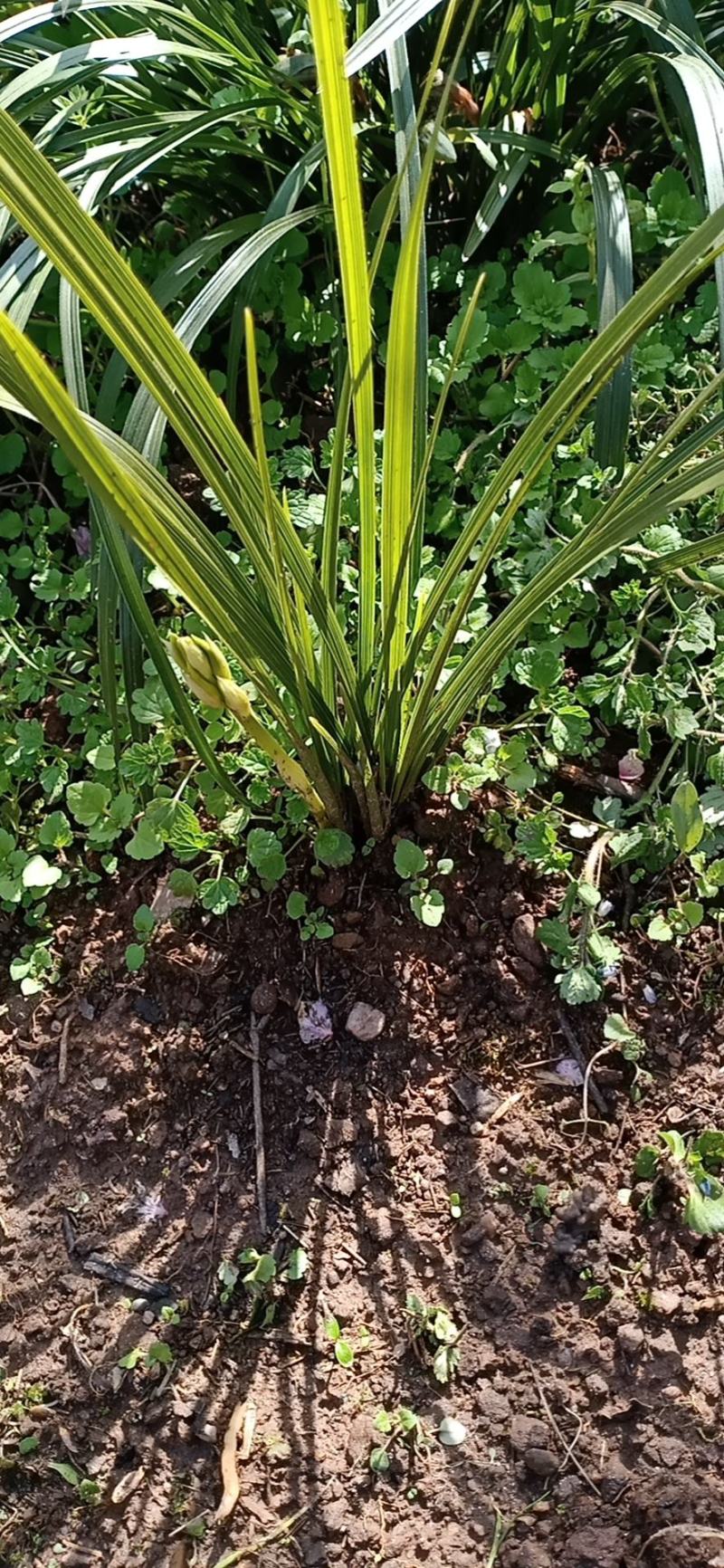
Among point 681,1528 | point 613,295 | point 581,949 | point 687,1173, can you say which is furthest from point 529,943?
point 613,295

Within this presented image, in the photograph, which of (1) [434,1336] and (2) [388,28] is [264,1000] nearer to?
(1) [434,1336]

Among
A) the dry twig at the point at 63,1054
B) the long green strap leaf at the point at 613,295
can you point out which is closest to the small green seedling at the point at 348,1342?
the dry twig at the point at 63,1054

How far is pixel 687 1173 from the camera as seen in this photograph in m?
1.14

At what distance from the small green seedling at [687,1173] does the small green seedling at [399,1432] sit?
13.2 inches

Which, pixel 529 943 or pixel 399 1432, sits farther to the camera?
pixel 529 943

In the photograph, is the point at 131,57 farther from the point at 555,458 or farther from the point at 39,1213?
the point at 39,1213

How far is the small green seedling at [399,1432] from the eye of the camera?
42.3 inches

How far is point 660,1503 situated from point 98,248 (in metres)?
1.24

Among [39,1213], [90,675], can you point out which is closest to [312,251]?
[90,675]

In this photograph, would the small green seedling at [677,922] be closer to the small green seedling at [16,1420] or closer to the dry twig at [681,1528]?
the dry twig at [681,1528]

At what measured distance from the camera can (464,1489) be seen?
1.06 meters

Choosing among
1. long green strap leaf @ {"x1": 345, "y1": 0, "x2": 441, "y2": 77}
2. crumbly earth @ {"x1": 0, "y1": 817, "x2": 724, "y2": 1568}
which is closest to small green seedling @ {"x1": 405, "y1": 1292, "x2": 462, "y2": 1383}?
crumbly earth @ {"x1": 0, "y1": 817, "x2": 724, "y2": 1568}

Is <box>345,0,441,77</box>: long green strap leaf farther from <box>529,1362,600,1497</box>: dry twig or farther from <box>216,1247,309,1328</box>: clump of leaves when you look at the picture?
<box>529,1362,600,1497</box>: dry twig

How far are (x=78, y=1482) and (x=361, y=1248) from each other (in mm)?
399
